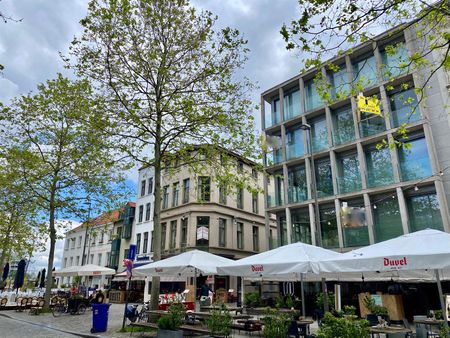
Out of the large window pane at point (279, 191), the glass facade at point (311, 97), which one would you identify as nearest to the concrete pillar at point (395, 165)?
the glass facade at point (311, 97)

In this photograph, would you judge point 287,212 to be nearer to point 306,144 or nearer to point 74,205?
point 306,144

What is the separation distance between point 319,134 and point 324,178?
3276 millimetres

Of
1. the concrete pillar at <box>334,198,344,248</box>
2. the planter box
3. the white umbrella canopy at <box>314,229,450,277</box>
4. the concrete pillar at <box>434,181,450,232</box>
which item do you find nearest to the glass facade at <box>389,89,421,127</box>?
the concrete pillar at <box>434,181,450,232</box>

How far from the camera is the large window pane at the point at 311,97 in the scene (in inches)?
959

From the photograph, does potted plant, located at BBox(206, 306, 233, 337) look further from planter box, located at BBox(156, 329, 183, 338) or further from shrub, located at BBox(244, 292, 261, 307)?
shrub, located at BBox(244, 292, 261, 307)

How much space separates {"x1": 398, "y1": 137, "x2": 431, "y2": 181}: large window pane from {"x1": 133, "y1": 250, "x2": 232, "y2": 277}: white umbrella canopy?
12.3 metres

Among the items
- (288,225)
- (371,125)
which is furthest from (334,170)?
(288,225)

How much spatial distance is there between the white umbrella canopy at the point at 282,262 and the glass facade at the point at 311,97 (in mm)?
15340

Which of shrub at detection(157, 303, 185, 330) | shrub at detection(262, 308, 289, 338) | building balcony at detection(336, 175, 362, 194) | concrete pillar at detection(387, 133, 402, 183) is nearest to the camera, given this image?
shrub at detection(262, 308, 289, 338)

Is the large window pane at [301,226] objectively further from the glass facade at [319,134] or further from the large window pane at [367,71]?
the large window pane at [367,71]

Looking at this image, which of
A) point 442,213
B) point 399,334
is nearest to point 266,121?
point 442,213

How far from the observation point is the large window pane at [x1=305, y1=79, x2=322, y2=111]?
24.4 metres

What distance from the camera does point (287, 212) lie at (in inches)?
953

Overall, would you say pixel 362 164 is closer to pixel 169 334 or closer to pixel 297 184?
pixel 297 184
